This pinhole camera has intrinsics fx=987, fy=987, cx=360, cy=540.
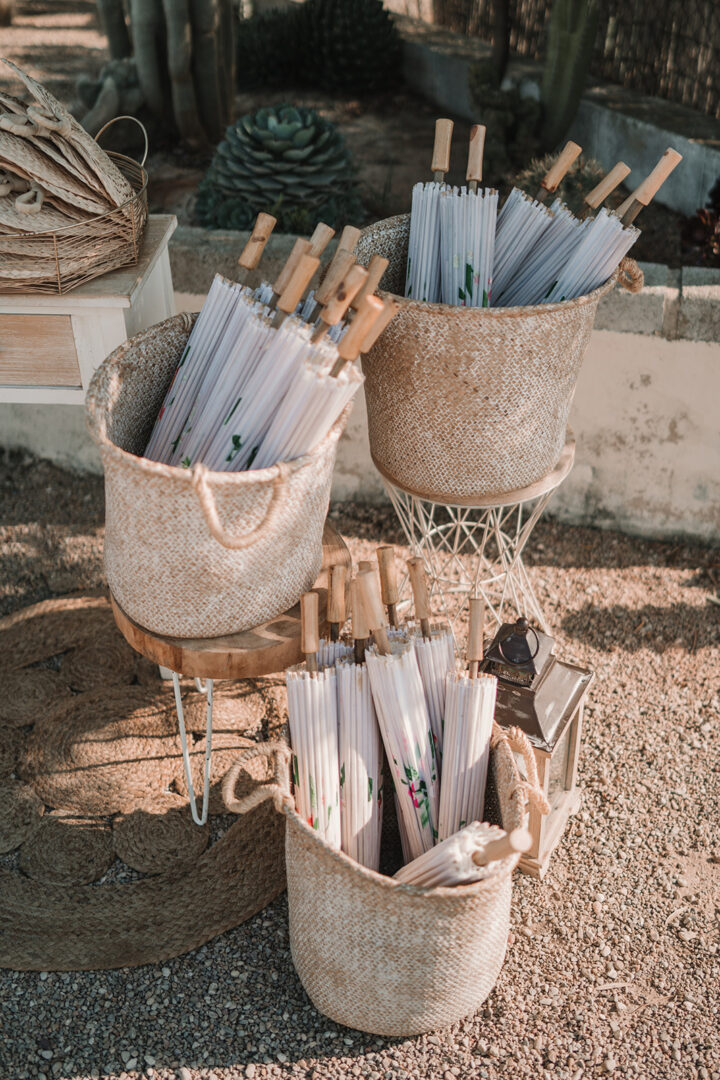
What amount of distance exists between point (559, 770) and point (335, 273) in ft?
3.48

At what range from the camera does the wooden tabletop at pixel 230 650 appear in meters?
1.61

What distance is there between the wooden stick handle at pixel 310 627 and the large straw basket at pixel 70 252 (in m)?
0.70

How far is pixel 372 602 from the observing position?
157 centimetres

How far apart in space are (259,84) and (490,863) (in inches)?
151

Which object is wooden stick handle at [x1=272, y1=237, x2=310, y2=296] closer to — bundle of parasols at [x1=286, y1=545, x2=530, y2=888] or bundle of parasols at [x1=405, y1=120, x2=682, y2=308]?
bundle of parasols at [x1=405, y1=120, x2=682, y2=308]

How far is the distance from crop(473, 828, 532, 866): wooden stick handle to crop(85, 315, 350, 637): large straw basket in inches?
20.4

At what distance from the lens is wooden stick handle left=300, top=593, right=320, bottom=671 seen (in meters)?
1.58

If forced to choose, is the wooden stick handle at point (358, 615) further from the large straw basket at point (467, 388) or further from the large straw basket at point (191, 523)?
the large straw basket at point (467, 388)

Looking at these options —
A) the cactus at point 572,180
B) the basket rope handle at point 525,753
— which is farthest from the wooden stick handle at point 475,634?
the cactus at point 572,180

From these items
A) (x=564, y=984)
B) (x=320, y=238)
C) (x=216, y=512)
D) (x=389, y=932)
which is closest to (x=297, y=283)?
(x=320, y=238)

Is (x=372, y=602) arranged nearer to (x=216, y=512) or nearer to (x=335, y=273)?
(x=216, y=512)

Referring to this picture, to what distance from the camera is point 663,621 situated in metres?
2.55

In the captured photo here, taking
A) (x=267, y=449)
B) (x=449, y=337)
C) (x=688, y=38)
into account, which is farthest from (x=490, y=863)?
(x=688, y=38)

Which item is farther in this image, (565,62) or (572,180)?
(565,62)
